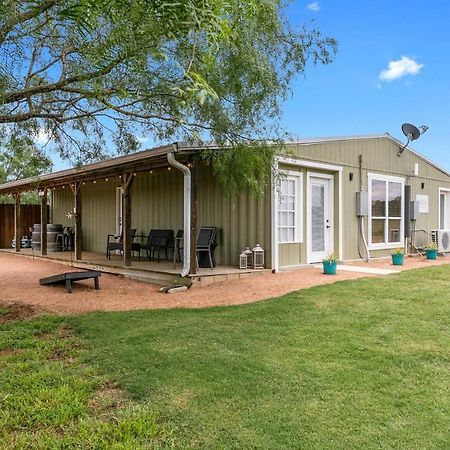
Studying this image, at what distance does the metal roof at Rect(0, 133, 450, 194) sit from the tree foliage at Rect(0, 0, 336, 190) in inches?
37.6

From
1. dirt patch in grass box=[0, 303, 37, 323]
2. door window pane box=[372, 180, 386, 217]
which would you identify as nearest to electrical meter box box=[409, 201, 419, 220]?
door window pane box=[372, 180, 386, 217]

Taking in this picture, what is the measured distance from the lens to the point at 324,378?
3.07 metres

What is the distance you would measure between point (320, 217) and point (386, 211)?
2.59m

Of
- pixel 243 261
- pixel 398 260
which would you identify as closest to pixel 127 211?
pixel 243 261

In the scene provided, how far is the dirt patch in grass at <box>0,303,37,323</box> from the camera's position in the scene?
514 centimetres

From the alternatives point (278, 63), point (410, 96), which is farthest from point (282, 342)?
point (410, 96)

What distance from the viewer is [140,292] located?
6930 mm

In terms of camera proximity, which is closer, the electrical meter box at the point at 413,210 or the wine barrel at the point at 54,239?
the electrical meter box at the point at 413,210

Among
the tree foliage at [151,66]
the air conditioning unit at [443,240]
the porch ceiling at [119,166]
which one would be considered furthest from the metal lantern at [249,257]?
the air conditioning unit at [443,240]

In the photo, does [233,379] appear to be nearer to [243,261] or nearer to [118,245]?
[243,261]

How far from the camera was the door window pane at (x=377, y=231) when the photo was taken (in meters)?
10.5

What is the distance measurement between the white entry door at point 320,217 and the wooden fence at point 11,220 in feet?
37.8

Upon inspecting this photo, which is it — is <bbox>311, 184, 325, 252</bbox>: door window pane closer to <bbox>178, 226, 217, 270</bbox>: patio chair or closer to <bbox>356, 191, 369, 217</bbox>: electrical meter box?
<bbox>356, 191, 369, 217</bbox>: electrical meter box

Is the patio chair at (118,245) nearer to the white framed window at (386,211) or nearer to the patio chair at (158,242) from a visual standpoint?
the patio chair at (158,242)
